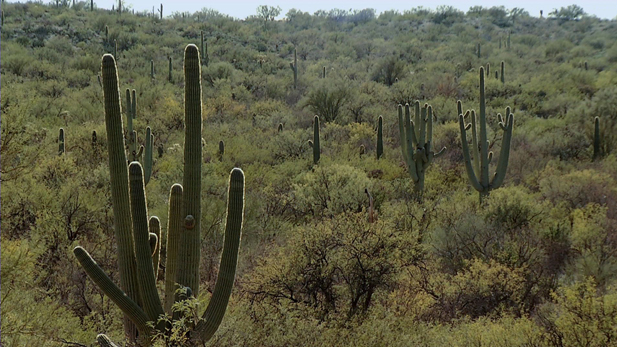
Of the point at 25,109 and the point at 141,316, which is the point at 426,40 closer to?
the point at 25,109

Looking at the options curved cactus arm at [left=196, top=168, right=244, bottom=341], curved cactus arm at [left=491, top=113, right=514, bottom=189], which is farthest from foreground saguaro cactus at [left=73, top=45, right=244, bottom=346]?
curved cactus arm at [left=491, top=113, right=514, bottom=189]

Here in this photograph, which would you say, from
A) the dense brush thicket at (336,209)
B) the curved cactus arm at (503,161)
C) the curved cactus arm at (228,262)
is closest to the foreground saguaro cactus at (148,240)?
the curved cactus arm at (228,262)

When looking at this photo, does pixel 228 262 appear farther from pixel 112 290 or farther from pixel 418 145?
pixel 418 145

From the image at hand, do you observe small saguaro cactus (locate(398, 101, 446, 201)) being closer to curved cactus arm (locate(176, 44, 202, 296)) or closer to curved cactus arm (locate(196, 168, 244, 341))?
curved cactus arm (locate(196, 168, 244, 341))

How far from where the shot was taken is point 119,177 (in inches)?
228

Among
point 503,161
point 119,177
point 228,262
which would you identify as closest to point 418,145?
point 503,161

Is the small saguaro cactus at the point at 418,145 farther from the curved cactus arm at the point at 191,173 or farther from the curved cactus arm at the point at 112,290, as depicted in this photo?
the curved cactus arm at the point at 112,290

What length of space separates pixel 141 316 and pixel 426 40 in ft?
199

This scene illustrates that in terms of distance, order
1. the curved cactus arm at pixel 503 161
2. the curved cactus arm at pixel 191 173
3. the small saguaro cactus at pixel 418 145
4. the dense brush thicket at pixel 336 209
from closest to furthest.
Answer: the curved cactus arm at pixel 191 173
the dense brush thicket at pixel 336 209
the curved cactus arm at pixel 503 161
the small saguaro cactus at pixel 418 145

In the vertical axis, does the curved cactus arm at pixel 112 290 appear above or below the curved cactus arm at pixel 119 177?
below

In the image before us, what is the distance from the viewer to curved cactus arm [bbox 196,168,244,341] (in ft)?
20.2

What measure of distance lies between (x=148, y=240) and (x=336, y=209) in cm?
1050

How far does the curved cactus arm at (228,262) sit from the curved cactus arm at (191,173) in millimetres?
334

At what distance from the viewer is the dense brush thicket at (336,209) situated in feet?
27.9
